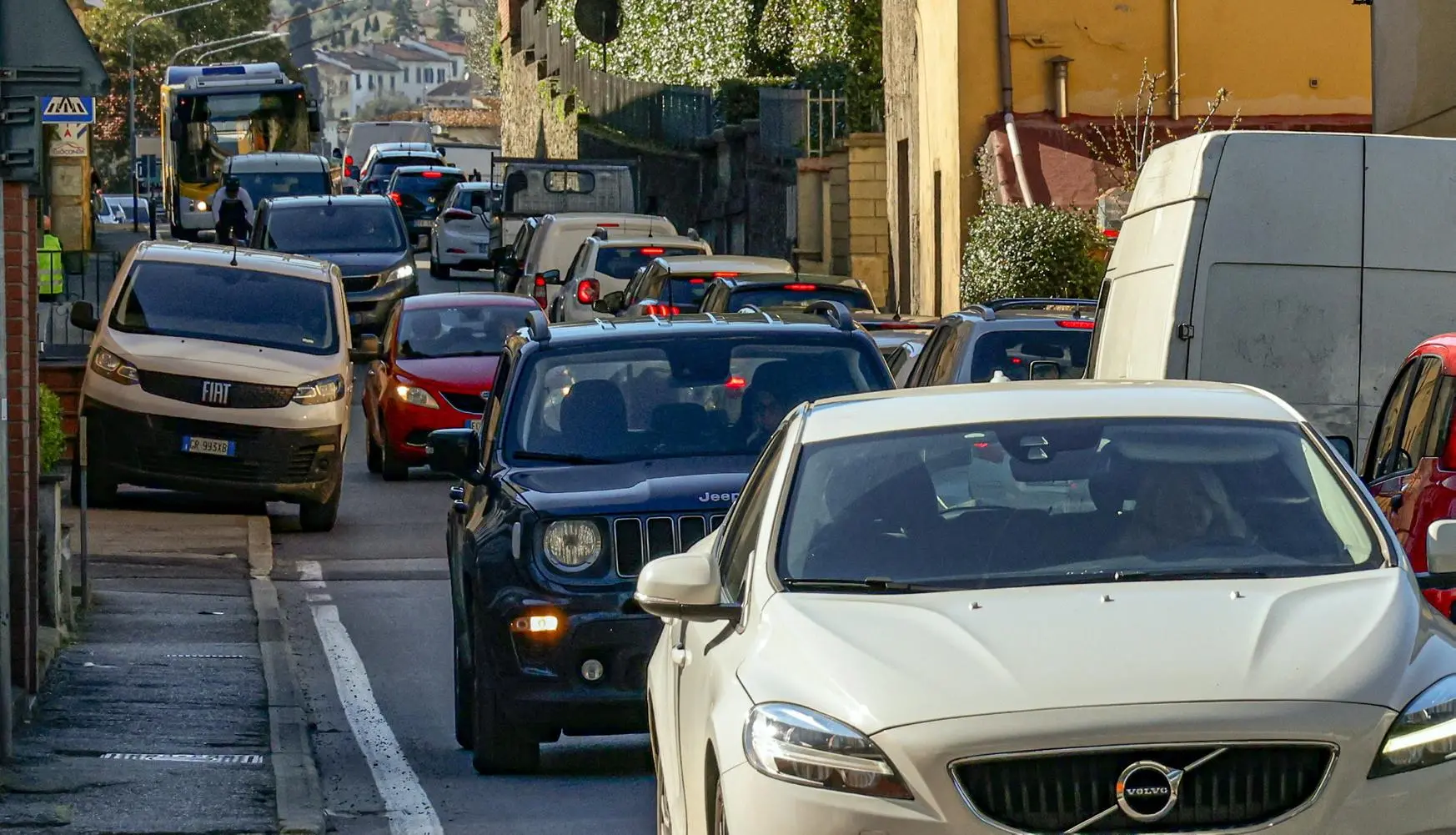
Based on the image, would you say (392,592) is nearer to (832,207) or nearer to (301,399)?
(301,399)

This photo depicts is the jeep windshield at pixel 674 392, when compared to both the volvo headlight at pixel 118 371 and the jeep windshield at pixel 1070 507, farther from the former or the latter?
the volvo headlight at pixel 118 371

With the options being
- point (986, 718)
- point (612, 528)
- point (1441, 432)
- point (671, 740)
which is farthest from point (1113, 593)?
point (612, 528)

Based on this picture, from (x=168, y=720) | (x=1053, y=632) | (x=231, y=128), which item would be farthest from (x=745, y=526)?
(x=231, y=128)

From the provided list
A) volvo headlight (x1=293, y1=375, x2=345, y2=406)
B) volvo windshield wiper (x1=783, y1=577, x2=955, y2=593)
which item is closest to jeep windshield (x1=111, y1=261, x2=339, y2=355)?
volvo headlight (x1=293, y1=375, x2=345, y2=406)

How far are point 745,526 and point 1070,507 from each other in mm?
917

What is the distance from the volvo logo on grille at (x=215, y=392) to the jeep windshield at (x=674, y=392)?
9.32 meters

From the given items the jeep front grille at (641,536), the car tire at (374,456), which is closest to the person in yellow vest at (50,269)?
the car tire at (374,456)

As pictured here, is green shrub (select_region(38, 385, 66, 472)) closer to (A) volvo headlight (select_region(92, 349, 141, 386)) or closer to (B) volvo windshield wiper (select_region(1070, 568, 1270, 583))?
(A) volvo headlight (select_region(92, 349, 141, 386))

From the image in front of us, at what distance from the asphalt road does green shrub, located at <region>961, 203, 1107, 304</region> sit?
10.8 meters

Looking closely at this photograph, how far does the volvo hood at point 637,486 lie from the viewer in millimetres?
Result: 9859

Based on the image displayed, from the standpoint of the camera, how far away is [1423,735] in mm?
5391

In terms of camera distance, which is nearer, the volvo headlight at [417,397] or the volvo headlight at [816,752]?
the volvo headlight at [816,752]

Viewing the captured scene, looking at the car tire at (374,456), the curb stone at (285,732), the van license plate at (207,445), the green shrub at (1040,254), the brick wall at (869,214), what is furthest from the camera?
the brick wall at (869,214)

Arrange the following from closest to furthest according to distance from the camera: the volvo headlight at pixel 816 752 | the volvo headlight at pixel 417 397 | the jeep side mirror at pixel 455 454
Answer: the volvo headlight at pixel 816 752 < the jeep side mirror at pixel 455 454 < the volvo headlight at pixel 417 397
